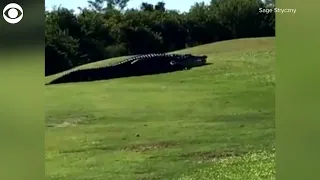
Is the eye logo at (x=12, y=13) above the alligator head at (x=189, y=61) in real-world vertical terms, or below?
above

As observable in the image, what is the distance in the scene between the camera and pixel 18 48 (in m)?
3.37

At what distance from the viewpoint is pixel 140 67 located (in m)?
3.55

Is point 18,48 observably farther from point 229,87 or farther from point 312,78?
point 312,78

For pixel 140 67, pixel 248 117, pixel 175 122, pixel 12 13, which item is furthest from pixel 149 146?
pixel 12 13

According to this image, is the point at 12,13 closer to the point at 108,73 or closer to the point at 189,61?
the point at 108,73

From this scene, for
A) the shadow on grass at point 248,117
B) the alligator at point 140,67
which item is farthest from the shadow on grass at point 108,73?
the shadow on grass at point 248,117

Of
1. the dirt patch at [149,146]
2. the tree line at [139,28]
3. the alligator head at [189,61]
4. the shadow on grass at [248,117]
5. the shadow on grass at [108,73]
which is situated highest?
the tree line at [139,28]

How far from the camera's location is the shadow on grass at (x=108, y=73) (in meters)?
3.51

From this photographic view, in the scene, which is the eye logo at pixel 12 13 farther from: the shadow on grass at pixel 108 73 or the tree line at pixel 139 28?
the shadow on grass at pixel 108 73

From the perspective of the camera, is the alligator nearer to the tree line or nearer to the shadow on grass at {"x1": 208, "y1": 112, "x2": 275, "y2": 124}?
the tree line

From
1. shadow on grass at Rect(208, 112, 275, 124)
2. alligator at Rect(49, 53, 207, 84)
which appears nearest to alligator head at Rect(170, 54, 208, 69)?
alligator at Rect(49, 53, 207, 84)

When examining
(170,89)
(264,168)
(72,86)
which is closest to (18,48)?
(72,86)

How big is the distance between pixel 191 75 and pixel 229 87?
9.3 inches

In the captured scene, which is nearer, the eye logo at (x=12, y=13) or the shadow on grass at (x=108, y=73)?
the eye logo at (x=12, y=13)
